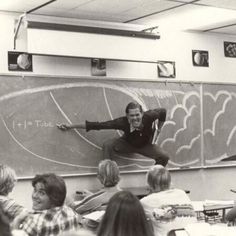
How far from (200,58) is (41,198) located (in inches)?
150

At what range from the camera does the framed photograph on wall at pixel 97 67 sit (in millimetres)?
5824

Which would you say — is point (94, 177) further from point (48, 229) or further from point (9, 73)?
point (48, 229)

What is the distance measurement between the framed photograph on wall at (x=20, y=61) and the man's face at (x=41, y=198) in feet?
7.51

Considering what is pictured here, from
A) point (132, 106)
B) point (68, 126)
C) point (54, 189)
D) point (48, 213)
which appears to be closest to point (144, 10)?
point (132, 106)

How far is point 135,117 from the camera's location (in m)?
5.83

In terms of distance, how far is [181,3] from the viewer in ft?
16.5

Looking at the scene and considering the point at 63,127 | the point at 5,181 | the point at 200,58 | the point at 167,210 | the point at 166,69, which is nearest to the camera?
the point at 5,181

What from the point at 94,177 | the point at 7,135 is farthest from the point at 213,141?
the point at 7,135

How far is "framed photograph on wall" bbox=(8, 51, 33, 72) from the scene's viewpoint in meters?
5.35

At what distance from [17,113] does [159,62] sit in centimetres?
182

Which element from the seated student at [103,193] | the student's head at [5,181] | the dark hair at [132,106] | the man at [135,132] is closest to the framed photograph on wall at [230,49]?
the man at [135,132]

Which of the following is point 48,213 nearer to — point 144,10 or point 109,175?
point 109,175

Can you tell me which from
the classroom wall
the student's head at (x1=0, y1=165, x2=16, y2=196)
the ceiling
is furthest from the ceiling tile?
the student's head at (x1=0, y1=165, x2=16, y2=196)

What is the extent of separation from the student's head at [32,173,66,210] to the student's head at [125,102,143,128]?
8.45 feet
